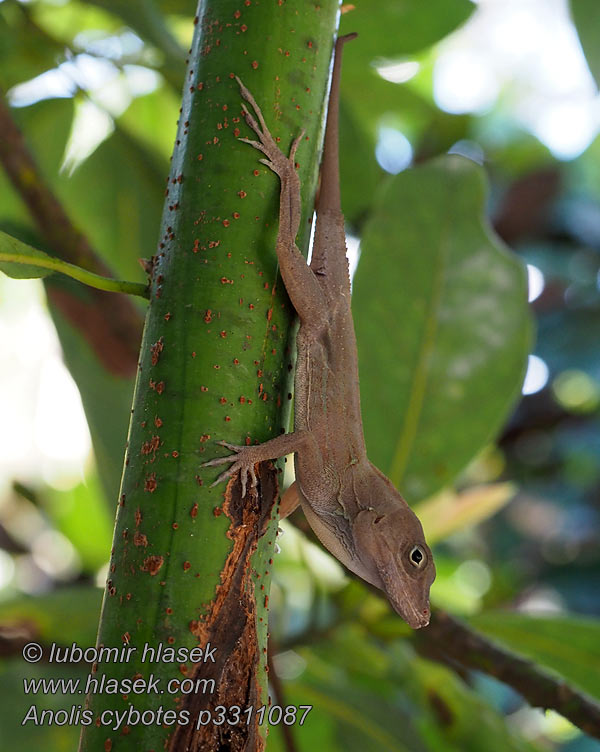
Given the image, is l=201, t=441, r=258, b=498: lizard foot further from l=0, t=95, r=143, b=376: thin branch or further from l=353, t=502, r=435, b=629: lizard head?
l=0, t=95, r=143, b=376: thin branch

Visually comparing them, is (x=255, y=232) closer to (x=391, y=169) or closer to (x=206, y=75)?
(x=206, y=75)

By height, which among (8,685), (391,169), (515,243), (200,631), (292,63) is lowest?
(200,631)

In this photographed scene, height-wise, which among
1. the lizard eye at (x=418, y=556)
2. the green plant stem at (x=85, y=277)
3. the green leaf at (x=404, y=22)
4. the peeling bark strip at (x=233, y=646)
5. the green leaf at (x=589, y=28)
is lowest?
the peeling bark strip at (x=233, y=646)

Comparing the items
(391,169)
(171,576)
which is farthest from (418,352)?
(391,169)

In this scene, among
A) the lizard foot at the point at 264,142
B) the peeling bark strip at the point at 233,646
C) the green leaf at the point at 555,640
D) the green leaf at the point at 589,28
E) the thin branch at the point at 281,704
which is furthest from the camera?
the green leaf at the point at 555,640

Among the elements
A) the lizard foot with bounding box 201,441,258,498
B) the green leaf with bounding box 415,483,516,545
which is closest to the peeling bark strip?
the lizard foot with bounding box 201,441,258,498

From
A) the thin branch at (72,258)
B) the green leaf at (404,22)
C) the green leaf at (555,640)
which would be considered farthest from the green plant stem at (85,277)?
the green leaf at (555,640)

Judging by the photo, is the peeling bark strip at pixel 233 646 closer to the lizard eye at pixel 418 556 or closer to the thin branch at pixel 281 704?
the thin branch at pixel 281 704
